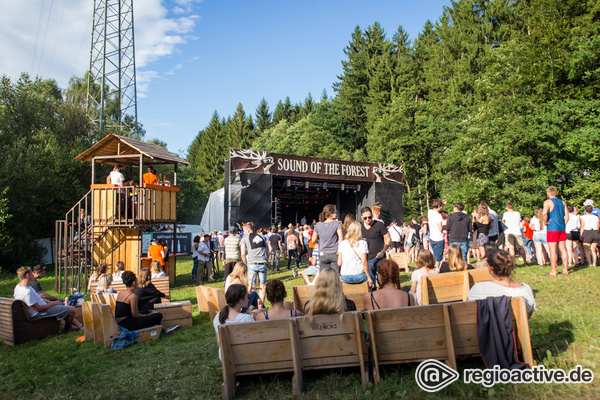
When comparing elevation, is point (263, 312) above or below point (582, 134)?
below

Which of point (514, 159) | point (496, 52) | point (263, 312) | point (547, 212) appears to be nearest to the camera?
point (263, 312)

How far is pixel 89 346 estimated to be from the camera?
589 cm

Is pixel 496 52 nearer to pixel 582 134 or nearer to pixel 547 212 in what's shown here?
pixel 582 134

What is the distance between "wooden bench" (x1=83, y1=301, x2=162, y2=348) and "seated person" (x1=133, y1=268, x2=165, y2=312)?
0.37 meters

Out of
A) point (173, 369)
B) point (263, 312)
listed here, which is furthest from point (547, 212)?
point (173, 369)

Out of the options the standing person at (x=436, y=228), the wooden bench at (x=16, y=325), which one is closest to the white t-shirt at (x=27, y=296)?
the wooden bench at (x=16, y=325)

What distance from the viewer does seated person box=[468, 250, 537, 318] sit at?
141 inches

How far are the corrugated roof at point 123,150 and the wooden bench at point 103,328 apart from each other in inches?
244

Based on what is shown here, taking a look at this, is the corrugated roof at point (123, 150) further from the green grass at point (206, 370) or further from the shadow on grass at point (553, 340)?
the shadow on grass at point (553, 340)

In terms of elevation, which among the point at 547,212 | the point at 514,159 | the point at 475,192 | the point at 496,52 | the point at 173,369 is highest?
the point at 496,52

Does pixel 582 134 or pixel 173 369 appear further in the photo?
pixel 582 134

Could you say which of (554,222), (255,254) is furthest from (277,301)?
(554,222)

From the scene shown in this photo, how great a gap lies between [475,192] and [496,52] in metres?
8.81

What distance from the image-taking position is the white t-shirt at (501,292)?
3.56m
